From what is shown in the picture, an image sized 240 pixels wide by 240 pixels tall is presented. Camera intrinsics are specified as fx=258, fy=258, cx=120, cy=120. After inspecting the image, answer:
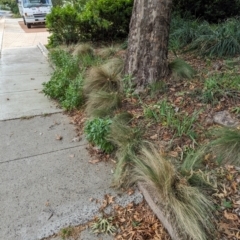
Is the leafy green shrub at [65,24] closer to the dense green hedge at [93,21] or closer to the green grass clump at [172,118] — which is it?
the dense green hedge at [93,21]

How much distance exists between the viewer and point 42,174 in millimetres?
2463

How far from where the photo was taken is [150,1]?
3240 millimetres

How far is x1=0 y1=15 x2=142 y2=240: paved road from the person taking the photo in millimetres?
1979

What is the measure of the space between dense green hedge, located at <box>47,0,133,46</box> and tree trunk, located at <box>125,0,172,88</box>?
3.20 meters

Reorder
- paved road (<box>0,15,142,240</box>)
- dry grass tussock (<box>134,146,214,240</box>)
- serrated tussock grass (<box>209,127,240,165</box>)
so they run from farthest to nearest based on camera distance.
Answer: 1. serrated tussock grass (<box>209,127,240,165</box>)
2. paved road (<box>0,15,142,240</box>)
3. dry grass tussock (<box>134,146,214,240</box>)

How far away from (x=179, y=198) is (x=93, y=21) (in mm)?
5600

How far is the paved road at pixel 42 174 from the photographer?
1.98 m

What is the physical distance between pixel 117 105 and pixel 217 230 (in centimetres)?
193

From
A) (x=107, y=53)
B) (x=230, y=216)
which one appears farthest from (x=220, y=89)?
(x=107, y=53)

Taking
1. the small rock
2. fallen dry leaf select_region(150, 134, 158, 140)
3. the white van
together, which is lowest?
the white van

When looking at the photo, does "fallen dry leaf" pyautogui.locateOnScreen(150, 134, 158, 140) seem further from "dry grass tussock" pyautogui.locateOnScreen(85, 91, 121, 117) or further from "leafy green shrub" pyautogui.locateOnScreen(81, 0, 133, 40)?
"leafy green shrub" pyautogui.locateOnScreen(81, 0, 133, 40)

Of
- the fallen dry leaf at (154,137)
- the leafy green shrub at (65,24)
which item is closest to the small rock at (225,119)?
the fallen dry leaf at (154,137)

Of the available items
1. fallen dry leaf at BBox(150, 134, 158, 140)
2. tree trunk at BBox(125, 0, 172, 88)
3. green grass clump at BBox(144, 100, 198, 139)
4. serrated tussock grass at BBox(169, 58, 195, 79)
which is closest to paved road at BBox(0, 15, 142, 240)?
fallen dry leaf at BBox(150, 134, 158, 140)

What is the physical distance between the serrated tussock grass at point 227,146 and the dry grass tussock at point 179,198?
0.54m
